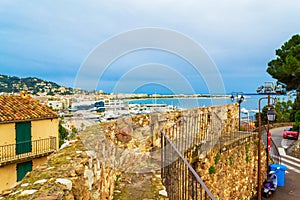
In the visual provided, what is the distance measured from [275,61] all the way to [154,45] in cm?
1735

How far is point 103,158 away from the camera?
8.75ft

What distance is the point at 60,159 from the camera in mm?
1985

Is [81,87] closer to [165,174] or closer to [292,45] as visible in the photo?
[165,174]

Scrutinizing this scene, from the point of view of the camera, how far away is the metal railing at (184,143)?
3.10 metres

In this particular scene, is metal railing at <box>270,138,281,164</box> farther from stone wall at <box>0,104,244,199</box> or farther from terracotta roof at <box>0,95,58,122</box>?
terracotta roof at <box>0,95,58,122</box>

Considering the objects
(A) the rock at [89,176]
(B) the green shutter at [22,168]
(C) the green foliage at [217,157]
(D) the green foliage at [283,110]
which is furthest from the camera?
(D) the green foliage at [283,110]

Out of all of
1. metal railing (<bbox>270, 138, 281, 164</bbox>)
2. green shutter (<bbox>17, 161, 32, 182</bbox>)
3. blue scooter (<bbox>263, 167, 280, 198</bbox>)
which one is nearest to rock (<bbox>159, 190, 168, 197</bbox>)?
blue scooter (<bbox>263, 167, 280, 198</bbox>)

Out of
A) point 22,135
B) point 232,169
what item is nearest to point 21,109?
point 22,135

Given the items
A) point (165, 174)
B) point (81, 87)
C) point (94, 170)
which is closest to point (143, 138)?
point (165, 174)

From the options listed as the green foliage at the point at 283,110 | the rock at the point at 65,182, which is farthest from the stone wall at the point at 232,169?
the green foliage at the point at 283,110

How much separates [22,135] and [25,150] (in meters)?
0.83

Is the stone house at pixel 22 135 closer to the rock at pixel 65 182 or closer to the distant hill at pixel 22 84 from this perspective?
the distant hill at pixel 22 84

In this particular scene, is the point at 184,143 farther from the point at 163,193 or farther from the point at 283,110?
the point at 283,110

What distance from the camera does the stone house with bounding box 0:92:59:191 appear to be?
1048 centimetres
